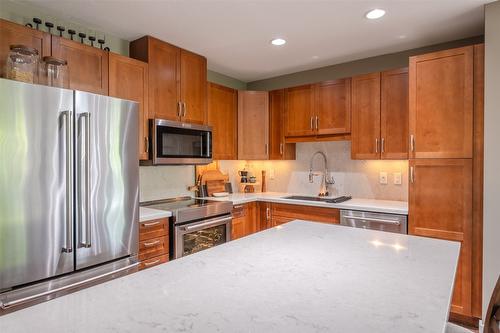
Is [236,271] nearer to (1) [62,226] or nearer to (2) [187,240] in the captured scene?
(1) [62,226]

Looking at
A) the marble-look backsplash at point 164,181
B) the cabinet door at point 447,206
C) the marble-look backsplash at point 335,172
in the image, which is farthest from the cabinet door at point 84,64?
the cabinet door at point 447,206

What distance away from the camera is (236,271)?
3.46 feet

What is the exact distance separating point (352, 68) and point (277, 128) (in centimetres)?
109

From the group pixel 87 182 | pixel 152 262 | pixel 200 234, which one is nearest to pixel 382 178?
pixel 200 234

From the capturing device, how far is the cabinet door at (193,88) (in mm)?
3113

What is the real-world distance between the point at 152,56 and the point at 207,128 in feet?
2.89

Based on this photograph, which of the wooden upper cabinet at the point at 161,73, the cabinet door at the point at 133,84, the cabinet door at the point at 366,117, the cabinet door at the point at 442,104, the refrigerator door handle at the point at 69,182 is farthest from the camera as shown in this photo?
the cabinet door at the point at 366,117

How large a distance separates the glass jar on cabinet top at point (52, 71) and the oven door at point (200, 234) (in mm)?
1395

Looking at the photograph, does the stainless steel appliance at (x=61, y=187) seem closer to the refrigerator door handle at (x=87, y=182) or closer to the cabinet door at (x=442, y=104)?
the refrigerator door handle at (x=87, y=182)

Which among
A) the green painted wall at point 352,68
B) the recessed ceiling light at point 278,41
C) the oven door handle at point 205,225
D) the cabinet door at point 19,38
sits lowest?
the oven door handle at point 205,225

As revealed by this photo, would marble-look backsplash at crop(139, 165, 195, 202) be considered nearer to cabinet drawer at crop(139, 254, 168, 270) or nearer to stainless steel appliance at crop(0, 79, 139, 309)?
cabinet drawer at crop(139, 254, 168, 270)

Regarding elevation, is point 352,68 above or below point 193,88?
above

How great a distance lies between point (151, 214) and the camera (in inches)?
97.4

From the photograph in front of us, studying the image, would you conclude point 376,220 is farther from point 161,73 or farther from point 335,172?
point 161,73
